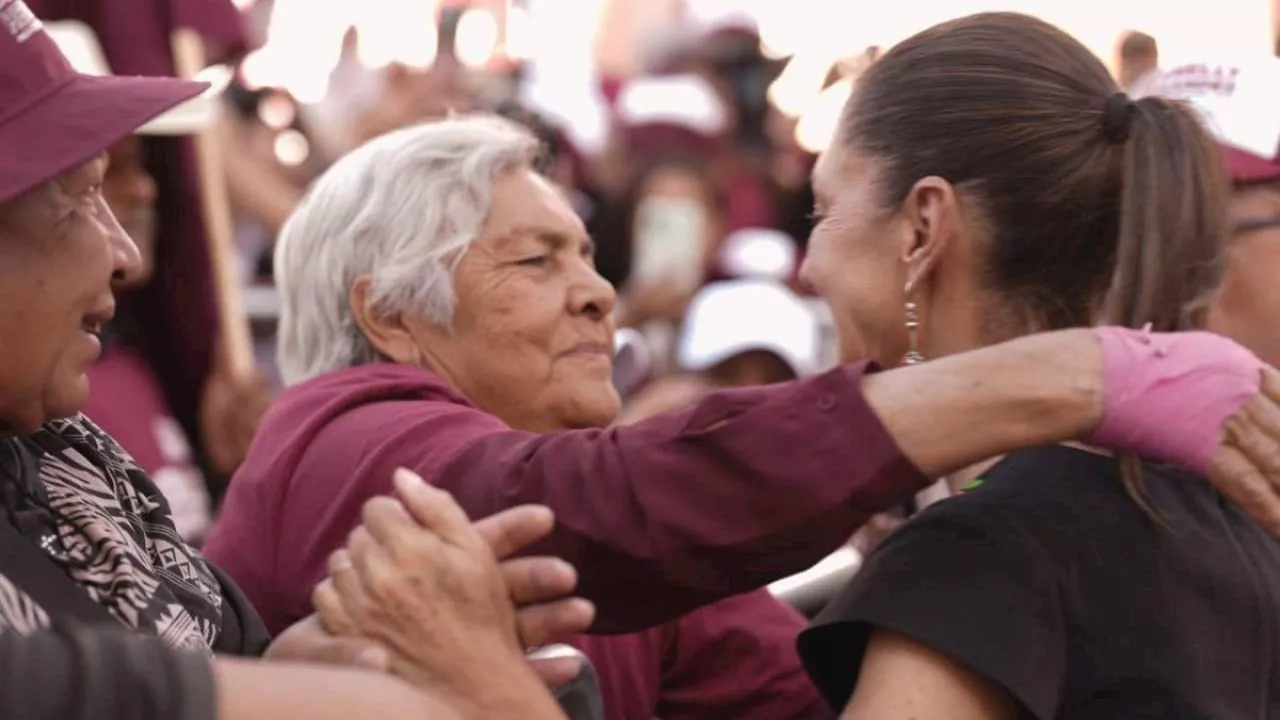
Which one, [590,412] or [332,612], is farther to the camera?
[590,412]

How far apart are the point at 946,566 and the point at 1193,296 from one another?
0.38 metres

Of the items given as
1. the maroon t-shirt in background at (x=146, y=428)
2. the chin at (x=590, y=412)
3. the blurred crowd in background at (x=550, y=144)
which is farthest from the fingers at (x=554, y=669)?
the maroon t-shirt in background at (x=146, y=428)

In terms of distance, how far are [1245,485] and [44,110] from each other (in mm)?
1067

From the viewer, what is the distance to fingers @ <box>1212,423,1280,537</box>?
1755 millimetres

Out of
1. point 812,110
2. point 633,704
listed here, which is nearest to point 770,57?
point 812,110

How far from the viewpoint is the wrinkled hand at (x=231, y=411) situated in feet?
14.7

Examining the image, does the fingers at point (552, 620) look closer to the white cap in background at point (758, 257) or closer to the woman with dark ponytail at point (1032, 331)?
the woman with dark ponytail at point (1032, 331)

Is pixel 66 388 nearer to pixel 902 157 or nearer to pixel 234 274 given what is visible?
pixel 902 157

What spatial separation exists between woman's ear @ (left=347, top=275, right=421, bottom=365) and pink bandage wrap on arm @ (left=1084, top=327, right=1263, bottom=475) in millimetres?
1135

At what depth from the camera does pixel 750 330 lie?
5.12m

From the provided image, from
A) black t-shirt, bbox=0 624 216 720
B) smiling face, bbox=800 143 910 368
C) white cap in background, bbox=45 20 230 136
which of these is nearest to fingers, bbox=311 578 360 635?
black t-shirt, bbox=0 624 216 720

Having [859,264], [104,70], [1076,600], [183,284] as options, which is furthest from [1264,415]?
[183,284]

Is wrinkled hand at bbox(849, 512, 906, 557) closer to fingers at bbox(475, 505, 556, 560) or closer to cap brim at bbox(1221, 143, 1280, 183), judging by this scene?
cap brim at bbox(1221, 143, 1280, 183)

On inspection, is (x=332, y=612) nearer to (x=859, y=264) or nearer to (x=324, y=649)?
(x=324, y=649)
